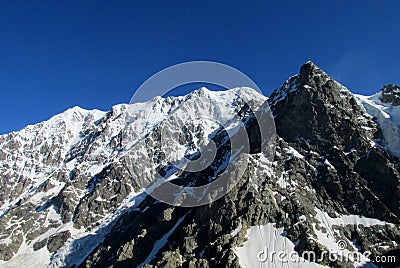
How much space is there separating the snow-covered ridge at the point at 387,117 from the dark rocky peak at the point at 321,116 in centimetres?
565

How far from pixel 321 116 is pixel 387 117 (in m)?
32.0

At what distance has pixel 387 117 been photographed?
16250 cm

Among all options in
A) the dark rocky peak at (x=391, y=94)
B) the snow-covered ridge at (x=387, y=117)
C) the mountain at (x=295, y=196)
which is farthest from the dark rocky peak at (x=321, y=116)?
the dark rocky peak at (x=391, y=94)

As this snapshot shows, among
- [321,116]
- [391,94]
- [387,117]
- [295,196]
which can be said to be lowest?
[295,196]

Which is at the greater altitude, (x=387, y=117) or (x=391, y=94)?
(x=391, y=94)

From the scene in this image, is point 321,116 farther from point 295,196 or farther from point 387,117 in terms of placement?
point 295,196

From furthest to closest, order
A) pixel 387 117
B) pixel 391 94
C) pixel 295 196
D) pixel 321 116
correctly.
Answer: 1. pixel 391 94
2. pixel 387 117
3. pixel 321 116
4. pixel 295 196

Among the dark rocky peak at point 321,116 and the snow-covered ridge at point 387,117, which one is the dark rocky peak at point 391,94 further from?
the dark rocky peak at point 321,116

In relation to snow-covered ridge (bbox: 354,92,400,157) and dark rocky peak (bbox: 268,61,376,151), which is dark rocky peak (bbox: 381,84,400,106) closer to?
snow-covered ridge (bbox: 354,92,400,157)

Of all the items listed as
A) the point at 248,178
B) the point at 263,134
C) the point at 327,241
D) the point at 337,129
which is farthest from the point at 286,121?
the point at 327,241

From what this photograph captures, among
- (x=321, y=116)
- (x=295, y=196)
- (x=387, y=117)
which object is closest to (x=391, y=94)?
(x=387, y=117)

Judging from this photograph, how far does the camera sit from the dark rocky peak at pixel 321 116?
15150cm

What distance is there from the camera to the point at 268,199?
130m

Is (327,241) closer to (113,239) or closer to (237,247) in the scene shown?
(237,247)
